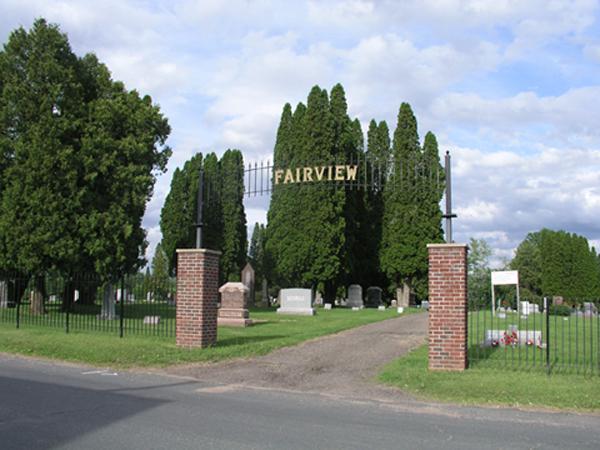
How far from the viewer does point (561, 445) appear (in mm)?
6488

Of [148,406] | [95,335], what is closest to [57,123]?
[95,335]

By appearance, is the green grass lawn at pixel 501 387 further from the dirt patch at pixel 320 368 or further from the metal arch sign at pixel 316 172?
the metal arch sign at pixel 316 172

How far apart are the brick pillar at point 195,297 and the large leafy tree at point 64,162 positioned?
1000cm

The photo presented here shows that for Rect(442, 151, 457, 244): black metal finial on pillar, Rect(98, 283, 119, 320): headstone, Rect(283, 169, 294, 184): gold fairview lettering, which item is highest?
Rect(283, 169, 294, 184): gold fairview lettering

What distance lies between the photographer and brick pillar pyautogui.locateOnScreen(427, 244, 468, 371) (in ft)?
35.9

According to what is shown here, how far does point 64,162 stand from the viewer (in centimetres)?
2227

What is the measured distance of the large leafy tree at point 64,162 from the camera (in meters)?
22.2

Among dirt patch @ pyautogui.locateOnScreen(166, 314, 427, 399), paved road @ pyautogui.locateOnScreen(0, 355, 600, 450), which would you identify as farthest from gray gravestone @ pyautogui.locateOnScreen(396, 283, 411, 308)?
paved road @ pyautogui.locateOnScreen(0, 355, 600, 450)

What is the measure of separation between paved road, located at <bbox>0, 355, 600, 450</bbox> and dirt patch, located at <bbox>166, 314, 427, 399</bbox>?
73cm

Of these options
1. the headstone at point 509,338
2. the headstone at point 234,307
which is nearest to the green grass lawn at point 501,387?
the headstone at point 509,338

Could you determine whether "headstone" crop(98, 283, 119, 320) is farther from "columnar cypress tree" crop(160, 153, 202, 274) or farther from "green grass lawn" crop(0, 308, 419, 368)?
"columnar cypress tree" crop(160, 153, 202, 274)

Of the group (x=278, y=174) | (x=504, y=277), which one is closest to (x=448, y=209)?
(x=278, y=174)

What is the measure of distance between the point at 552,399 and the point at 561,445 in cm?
255

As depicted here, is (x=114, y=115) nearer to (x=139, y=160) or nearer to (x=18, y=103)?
(x=139, y=160)
